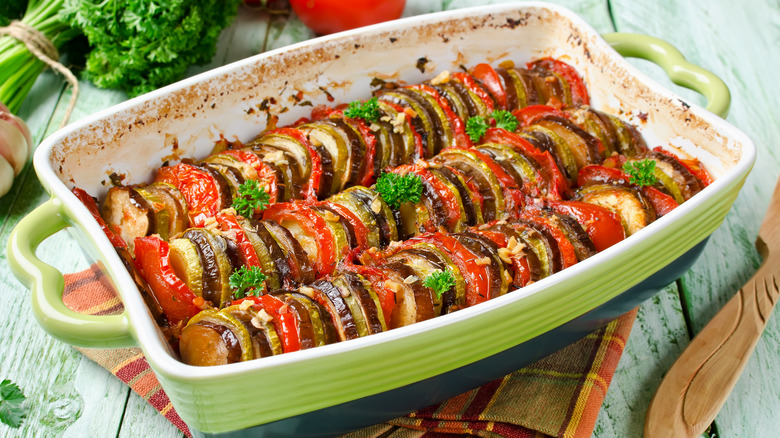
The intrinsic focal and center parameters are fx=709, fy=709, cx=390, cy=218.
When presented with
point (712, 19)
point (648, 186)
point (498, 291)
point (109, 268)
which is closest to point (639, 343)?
point (648, 186)

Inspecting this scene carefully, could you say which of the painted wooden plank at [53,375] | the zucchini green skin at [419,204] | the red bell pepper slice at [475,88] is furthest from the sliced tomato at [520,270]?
the painted wooden plank at [53,375]

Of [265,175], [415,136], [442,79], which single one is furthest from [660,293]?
[265,175]

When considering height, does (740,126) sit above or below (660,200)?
below

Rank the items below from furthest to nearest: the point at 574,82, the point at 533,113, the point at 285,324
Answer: the point at 574,82 → the point at 533,113 → the point at 285,324

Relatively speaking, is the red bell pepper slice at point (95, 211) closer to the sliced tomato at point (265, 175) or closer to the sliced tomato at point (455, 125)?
the sliced tomato at point (265, 175)

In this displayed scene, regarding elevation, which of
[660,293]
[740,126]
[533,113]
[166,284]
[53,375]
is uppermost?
[533,113]

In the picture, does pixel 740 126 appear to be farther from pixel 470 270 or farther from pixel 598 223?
pixel 470 270
